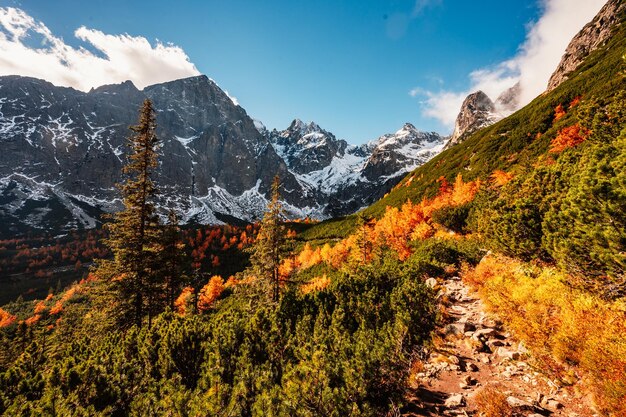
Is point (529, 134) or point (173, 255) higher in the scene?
point (529, 134)

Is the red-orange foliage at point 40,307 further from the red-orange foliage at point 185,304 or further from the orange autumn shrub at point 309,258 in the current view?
the orange autumn shrub at point 309,258

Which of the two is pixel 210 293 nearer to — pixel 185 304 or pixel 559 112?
pixel 185 304

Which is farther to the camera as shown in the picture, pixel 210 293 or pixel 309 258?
pixel 210 293

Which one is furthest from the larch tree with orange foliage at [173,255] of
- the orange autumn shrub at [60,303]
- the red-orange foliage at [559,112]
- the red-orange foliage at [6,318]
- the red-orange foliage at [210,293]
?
the red-orange foliage at [6,318]

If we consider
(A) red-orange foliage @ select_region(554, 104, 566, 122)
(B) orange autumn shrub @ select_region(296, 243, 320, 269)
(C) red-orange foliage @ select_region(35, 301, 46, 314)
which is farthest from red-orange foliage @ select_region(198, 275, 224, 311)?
(A) red-orange foliage @ select_region(554, 104, 566, 122)

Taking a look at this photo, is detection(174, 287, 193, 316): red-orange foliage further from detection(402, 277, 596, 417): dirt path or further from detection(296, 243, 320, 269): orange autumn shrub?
detection(402, 277, 596, 417): dirt path

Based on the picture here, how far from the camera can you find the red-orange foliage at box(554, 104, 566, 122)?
69.5 meters

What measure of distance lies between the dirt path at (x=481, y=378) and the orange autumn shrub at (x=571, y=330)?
56cm

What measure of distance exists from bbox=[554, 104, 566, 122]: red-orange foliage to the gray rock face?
47.4 meters

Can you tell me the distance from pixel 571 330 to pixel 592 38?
174 metres

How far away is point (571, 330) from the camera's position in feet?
26.3

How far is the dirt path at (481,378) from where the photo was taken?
7.12 meters

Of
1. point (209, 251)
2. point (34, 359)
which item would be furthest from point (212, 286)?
point (34, 359)

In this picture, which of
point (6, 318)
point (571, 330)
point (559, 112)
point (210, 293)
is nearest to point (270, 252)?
point (571, 330)
